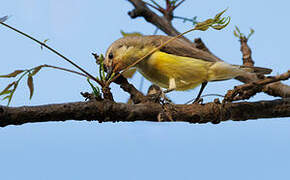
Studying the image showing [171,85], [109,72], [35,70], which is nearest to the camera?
[35,70]

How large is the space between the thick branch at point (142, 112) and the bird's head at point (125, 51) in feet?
2.34

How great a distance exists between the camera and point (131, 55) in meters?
2.84

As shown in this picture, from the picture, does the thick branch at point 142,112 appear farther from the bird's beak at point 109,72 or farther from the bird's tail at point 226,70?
the bird's tail at point 226,70

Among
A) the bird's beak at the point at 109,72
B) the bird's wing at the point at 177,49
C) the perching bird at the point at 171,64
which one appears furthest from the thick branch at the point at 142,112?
the bird's wing at the point at 177,49

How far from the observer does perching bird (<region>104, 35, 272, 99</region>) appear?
2.69 metres

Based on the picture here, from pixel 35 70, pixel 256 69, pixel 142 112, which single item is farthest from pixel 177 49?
pixel 35 70

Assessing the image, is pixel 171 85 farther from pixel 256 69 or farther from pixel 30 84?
pixel 30 84

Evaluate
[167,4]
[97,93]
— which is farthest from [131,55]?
[97,93]

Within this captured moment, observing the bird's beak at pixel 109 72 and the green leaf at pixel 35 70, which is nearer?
the green leaf at pixel 35 70

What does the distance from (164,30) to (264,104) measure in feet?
4.79

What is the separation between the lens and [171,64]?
2705 millimetres

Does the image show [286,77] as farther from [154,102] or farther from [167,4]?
[167,4]

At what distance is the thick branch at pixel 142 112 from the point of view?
174 cm

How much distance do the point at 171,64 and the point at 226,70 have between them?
485mm
